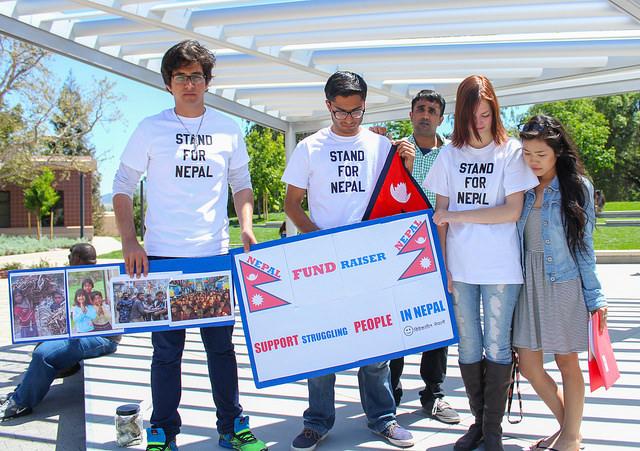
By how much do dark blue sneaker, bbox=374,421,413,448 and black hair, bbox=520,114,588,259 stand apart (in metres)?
1.38

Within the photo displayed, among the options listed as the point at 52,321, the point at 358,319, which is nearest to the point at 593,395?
the point at 358,319

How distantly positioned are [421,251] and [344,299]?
501 mm

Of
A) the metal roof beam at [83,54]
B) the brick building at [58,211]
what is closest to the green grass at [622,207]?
the brick building at [58,211]

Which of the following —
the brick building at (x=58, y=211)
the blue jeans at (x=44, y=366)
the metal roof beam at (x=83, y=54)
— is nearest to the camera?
the blue jeans at (x=44, y=366)

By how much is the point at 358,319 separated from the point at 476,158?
1.08 m

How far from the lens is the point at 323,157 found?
342cm

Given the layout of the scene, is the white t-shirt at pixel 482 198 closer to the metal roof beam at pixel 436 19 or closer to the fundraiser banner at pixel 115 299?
the fundraiser banner at pixel 115 299

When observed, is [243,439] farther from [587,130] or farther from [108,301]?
[587,130]

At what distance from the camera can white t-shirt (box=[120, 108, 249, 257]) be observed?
321cm

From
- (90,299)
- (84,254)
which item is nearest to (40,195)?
(84,254)

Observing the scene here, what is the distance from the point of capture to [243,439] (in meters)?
3.38

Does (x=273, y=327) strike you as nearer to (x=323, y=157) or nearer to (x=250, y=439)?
(x=250, y=439)

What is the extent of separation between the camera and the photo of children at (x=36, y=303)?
330 cm

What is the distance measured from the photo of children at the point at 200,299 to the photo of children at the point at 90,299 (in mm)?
339
